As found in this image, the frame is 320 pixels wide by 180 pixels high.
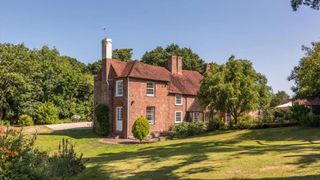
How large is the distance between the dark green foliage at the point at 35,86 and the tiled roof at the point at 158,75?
18.5m

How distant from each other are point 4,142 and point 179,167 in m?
6.12

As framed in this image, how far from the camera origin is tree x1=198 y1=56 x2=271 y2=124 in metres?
30.5

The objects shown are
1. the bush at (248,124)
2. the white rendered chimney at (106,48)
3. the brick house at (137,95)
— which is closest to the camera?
the bush at (248,124)

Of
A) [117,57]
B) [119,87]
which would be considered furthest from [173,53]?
[119,87]

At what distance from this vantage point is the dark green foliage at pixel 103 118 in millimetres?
34594

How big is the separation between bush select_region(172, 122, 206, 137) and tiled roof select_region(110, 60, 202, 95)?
493 centimetres

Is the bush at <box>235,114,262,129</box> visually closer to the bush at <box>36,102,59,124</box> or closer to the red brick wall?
the red brick wall

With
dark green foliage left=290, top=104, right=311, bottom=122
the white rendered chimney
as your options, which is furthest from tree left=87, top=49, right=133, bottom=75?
dark green foliage left=290, top=104, right=311, bottom=122

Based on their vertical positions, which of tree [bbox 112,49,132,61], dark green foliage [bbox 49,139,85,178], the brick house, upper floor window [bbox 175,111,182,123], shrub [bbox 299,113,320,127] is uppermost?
tree [bbox 112,49,132,61]

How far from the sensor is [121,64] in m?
35.9

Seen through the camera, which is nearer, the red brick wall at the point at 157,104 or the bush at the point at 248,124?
the bush at the point at 248,124

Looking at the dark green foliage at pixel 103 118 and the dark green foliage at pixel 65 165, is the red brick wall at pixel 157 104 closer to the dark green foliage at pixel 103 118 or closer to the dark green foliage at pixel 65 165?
the dark green foliage at pixel 103 118

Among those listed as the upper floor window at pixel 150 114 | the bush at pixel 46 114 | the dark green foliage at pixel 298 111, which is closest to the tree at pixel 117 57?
the bush at pixel 46 114

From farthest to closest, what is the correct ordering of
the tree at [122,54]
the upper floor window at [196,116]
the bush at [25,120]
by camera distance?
the tree at [122,54], the bush at [25,120], the upper floor window at [196,116]
